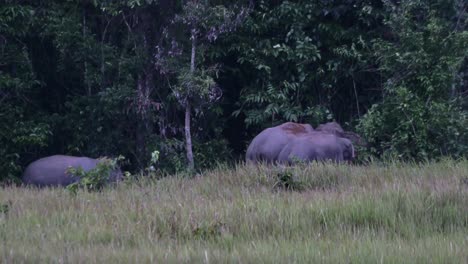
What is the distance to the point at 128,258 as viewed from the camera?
6109 millimetres

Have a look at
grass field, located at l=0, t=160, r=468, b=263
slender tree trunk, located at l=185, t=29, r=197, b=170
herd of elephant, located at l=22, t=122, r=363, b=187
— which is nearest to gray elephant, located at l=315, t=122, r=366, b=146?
herd of elephant, located at l=22, t=122, r=363, b=187

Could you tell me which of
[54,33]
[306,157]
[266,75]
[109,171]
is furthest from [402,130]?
[54,33]

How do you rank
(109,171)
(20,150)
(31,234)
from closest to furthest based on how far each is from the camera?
(31,234), (109,171), (20,150)

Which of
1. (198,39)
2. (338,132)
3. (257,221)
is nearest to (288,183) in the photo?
(257,221)

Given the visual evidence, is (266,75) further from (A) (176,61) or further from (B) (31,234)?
(B) (31,234)

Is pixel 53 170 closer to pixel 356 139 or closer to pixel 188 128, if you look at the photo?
pixel 188 128

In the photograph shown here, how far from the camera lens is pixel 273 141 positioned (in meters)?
13.2

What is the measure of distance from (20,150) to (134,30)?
122 inches

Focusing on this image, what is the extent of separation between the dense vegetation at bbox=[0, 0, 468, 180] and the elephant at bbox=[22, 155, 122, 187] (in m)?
0.59

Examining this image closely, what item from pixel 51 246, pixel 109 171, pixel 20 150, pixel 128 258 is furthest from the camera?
pixel 20 150

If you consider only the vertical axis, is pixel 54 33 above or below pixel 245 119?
above

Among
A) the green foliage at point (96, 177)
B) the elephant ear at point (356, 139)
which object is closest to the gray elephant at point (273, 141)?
the elephant ear at point (356, 139)

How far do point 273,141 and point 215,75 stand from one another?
278 cm

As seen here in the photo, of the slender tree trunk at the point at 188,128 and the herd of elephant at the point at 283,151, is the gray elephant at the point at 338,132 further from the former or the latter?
the slender tree trunk at the point at 188,128
